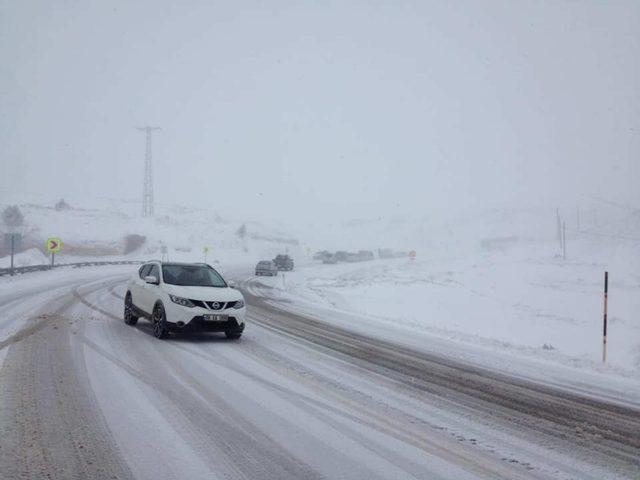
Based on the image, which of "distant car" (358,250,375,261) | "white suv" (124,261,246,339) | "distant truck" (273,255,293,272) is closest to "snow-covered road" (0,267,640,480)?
"white suv" (124,261,246,339)

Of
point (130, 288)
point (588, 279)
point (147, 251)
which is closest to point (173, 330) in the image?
point (130, 288)

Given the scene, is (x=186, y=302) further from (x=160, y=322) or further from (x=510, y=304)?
(x=510, y=304)

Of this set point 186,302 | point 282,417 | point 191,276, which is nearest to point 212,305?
point 186,302

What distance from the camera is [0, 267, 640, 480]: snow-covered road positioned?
165 inches

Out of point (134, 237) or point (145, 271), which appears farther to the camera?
point (134, 237)

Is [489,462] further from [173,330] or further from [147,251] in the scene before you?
[147,251]

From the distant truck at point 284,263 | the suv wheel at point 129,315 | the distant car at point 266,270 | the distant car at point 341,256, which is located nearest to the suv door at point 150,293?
the suv wheel at point 129,315

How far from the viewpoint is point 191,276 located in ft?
38.7

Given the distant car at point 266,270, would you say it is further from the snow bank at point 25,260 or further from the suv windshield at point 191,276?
the suv windshield at point 191,276

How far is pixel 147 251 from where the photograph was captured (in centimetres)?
7525

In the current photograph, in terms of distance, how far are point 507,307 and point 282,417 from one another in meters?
30.2

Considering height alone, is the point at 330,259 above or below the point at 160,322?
below

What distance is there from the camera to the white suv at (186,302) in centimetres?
1010

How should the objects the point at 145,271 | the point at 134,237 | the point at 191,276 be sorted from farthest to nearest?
the point at 134,237 < the point at 145,271 < the point at 191,276
